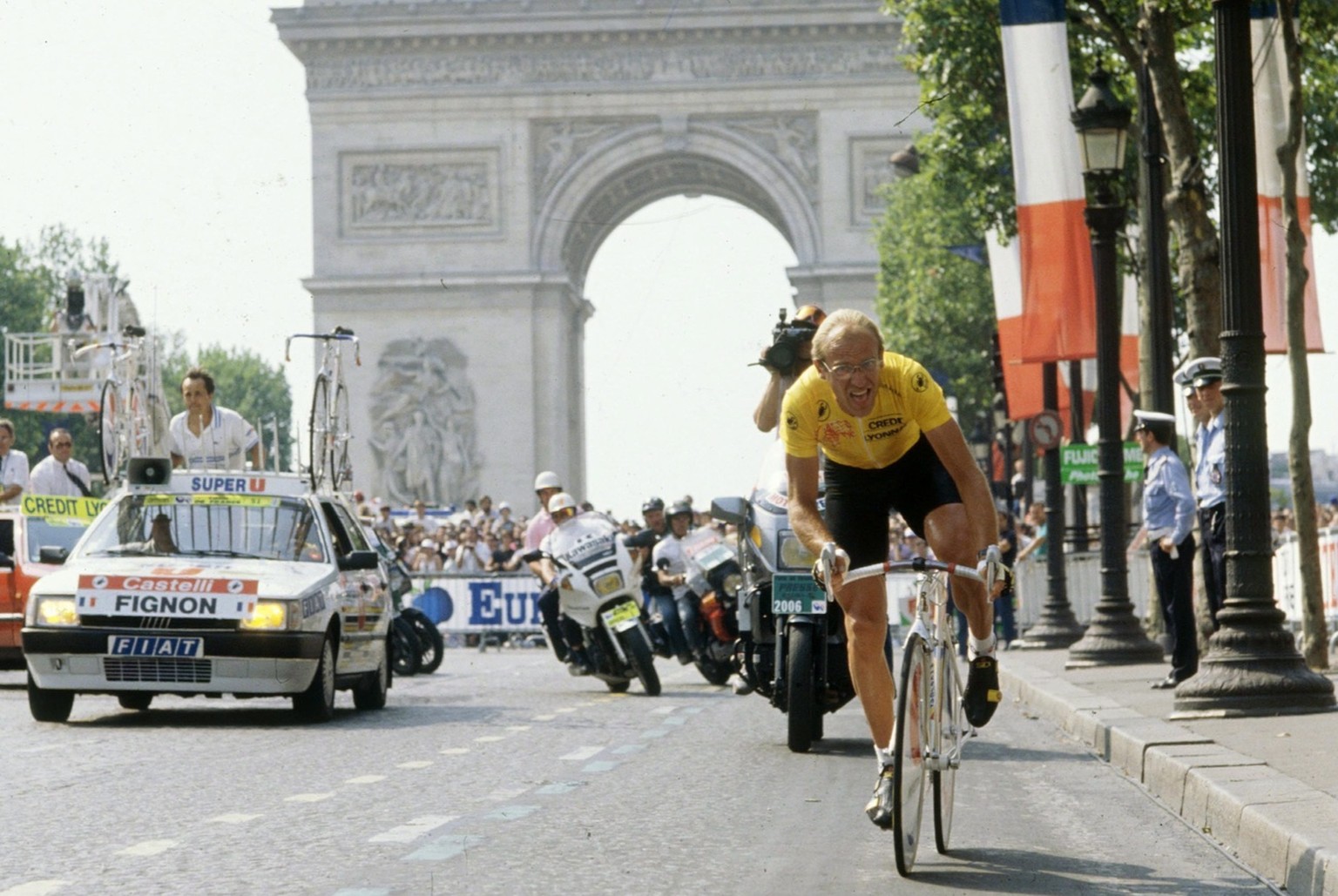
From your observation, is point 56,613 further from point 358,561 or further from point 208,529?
point 358,561

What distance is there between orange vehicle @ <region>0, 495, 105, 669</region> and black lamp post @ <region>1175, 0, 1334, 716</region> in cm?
942

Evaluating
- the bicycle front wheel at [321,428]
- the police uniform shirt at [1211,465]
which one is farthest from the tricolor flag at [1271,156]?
the bicycle front wheel at [321,428]

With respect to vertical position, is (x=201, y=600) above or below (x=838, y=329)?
below

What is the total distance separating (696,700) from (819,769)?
675cm

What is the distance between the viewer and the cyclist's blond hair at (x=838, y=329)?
7.18 meters

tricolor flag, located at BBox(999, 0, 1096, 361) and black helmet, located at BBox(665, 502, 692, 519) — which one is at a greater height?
tricolor flag, located at BBox(999, 0, 1096, 361)

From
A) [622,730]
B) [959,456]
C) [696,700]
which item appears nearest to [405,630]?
[696,700]

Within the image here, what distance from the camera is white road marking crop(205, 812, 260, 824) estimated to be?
8656 millimetres

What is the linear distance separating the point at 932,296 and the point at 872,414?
47.6 metres

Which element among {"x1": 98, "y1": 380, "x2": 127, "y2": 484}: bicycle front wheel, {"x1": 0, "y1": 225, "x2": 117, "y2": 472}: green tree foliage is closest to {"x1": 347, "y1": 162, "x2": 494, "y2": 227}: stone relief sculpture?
{"x1": 0, "y1": 225, "x2": 117, "y2": 472}: green tree foliage

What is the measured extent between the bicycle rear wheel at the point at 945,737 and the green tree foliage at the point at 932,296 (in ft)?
145

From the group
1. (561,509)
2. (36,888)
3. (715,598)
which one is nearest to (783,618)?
(36,888)

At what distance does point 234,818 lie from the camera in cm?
877

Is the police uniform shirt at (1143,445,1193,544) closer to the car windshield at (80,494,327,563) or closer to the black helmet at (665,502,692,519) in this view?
the car windshield at (80,494,327,563)
